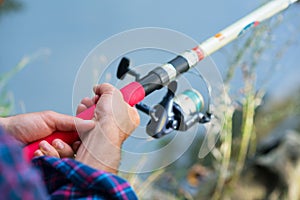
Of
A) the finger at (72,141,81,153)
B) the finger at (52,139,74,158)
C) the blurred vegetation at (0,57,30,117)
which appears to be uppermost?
the blurred vegetation at (0,57,30,117)

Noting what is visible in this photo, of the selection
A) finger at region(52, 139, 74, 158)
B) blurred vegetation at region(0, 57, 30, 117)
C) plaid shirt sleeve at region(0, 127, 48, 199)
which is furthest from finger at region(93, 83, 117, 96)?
blurred vegetation at region(0, 57, 30, 117)

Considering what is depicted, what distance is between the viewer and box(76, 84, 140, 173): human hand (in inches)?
41.3

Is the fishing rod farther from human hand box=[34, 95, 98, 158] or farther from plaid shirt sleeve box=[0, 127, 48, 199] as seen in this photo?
plaid shirt sleeve box=[0, 127, 48, 199]

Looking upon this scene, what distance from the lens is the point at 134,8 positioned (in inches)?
89.4

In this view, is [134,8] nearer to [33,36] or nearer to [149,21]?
[149,21]

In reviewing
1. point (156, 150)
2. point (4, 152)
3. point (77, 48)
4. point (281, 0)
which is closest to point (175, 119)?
point (156, 150)

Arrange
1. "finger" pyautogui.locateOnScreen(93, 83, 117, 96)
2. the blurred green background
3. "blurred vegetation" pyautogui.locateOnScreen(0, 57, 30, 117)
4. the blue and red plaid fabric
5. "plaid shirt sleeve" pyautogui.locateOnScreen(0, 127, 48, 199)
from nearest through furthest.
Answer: "plaid shirt sleeve" pyautogui.locateOnScreen(0, 127, 48, 199)
the blue and red plaid fabric
"finger" pyautogui.locateOnScreen(93, 83, 117, 96)
"blurred vegetation" pyautogui.locateOnScreen(0, 57, 30, 117)
the blurred green background

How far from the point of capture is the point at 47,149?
3.56 feet

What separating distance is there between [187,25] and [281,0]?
0.76 m

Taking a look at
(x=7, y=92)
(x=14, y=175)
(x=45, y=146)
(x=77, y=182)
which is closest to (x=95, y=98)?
(x=45, y=146)

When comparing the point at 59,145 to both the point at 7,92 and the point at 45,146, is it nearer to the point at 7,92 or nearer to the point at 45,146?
the point at 45,146

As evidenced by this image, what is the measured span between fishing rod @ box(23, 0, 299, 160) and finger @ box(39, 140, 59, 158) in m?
0.02

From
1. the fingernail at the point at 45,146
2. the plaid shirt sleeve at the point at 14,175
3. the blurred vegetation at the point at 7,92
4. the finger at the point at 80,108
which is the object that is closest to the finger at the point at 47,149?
the fingernail at the point at 45,146

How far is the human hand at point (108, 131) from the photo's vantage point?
1.05m
